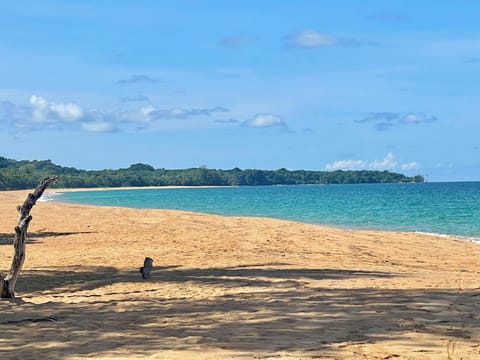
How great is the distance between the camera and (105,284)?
12.8 m

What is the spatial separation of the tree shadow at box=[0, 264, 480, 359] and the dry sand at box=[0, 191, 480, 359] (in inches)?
0.7

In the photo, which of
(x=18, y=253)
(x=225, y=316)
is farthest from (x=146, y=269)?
(x=225, y=316)

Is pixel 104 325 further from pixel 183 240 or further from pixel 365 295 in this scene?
pixel 183 240

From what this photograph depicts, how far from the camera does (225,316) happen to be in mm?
8977

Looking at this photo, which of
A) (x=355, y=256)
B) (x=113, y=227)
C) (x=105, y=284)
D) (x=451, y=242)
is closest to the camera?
(x=105, y=284)

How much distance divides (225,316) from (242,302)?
1.21 meters

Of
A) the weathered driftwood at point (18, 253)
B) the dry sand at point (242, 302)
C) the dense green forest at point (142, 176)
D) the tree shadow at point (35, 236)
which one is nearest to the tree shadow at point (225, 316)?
the dry sand at point (242, 302)

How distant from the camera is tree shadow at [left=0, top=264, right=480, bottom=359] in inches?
291

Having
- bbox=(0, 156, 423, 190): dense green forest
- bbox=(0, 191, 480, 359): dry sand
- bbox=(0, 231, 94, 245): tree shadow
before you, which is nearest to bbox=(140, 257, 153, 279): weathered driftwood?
bbox=(0, 191, 480, 359): dry sand

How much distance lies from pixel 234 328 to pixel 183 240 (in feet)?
46.1

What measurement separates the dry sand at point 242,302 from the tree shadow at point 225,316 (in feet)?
0.06

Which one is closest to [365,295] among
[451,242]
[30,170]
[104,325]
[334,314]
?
[334,314]

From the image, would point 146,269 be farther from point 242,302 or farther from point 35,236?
point 35,236

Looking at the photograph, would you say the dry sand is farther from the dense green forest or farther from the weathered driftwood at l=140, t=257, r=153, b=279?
the dense green forest
